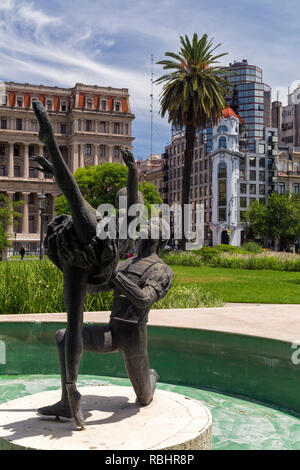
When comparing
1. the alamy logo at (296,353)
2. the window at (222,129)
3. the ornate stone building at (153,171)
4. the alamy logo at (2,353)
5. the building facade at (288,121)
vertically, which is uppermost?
the building facade at (288,121)

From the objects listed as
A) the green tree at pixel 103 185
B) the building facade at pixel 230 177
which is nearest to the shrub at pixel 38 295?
the green tree at pixel 103 185

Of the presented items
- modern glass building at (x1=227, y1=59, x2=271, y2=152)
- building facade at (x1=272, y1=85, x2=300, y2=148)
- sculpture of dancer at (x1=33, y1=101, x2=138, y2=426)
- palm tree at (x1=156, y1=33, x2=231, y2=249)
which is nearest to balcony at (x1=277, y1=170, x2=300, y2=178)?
modern glass building at (x1=227, y1=59, x2=271, y2=152)

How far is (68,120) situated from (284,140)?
170ft

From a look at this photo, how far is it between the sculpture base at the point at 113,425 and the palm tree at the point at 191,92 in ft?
95.1

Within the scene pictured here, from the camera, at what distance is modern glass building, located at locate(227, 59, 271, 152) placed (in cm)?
10344

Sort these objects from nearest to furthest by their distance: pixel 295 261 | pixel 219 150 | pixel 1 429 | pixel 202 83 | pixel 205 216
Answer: pixel 1 429, pixel 295 261, pixel 202 83, pixel 219 150, pixel 205 216

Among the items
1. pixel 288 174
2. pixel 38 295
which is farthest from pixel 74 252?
pixel 288 174

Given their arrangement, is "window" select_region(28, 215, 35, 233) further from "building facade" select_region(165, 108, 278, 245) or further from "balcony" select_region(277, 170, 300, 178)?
"balcony" select_region(277, 170, 300, 178)

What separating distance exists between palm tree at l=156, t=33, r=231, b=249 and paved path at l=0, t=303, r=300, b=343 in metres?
23.2

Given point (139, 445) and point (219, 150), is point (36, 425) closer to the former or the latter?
point (139, 445)

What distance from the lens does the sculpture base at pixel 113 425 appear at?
3.39 meters

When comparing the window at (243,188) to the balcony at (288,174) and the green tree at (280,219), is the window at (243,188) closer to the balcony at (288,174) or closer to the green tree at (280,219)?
the balcony at (288,174)

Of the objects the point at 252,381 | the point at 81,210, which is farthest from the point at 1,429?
the point at 252,381

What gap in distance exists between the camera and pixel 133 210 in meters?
3.95
